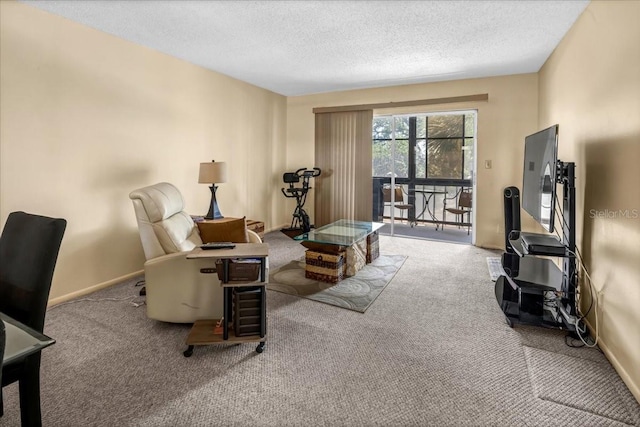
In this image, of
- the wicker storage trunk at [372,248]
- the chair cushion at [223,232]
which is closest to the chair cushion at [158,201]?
the chair cushion at [223,232]

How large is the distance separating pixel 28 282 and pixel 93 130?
7.73 ft

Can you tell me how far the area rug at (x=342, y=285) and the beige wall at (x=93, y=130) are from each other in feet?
5.15

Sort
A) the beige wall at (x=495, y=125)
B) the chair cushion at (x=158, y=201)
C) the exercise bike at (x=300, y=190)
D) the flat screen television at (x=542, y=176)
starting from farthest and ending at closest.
Answer: the exercise bike at (x=300, y=190) < the beige wall at (x=495, y=125) < the chair cushion at (x=158, y=201) < the flat screen television at (x=542, y=176)

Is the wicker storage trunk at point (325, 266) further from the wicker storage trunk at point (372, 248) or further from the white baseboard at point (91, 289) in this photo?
the white baseboard at point (91, 289)

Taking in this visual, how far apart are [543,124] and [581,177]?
185cm

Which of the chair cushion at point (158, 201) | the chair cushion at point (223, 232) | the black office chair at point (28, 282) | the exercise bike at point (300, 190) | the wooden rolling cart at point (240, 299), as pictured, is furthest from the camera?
the exercise bike at point (300, 190)

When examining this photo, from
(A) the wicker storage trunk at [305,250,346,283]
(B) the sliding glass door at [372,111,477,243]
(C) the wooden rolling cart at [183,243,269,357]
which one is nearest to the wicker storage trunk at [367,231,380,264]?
(A) the wicker storage trunk at [305,250,346,283]

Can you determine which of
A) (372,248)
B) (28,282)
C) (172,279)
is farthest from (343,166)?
(28,282)

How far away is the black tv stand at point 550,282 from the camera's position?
96.7 inches

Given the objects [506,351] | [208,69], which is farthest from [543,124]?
[208,69]

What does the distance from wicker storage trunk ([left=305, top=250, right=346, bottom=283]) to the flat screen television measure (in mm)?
1795

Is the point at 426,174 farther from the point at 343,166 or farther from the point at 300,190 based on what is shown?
the point at 300,190

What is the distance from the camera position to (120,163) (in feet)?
11.3

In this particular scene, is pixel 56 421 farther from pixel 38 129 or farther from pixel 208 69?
pixel 208 69
